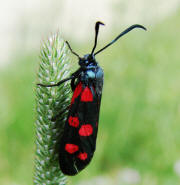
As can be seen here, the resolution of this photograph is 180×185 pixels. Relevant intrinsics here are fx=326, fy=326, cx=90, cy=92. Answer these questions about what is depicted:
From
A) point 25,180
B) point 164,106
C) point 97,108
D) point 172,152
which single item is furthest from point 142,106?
point 97,108

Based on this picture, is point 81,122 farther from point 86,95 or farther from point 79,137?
point 86,95

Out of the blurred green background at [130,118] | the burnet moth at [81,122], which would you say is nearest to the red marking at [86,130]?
the burnet moth at [81,122]

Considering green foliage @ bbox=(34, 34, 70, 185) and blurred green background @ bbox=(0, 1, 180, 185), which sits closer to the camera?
green foliage @ bbox=(34, 34, 70, 185)

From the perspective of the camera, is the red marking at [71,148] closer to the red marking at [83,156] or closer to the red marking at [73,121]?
the red marking at [83,156]

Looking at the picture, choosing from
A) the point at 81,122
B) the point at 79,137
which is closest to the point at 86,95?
the point at 81,122

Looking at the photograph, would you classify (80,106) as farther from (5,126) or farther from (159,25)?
(159,25)

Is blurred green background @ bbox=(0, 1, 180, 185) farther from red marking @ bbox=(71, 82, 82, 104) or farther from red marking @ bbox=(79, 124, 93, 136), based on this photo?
red marking @ bbox=(71, 82, 82, 104)

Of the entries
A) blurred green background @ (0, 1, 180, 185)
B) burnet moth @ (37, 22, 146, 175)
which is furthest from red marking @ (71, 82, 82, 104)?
blurred green background @ (0, 1, 180, 185)
